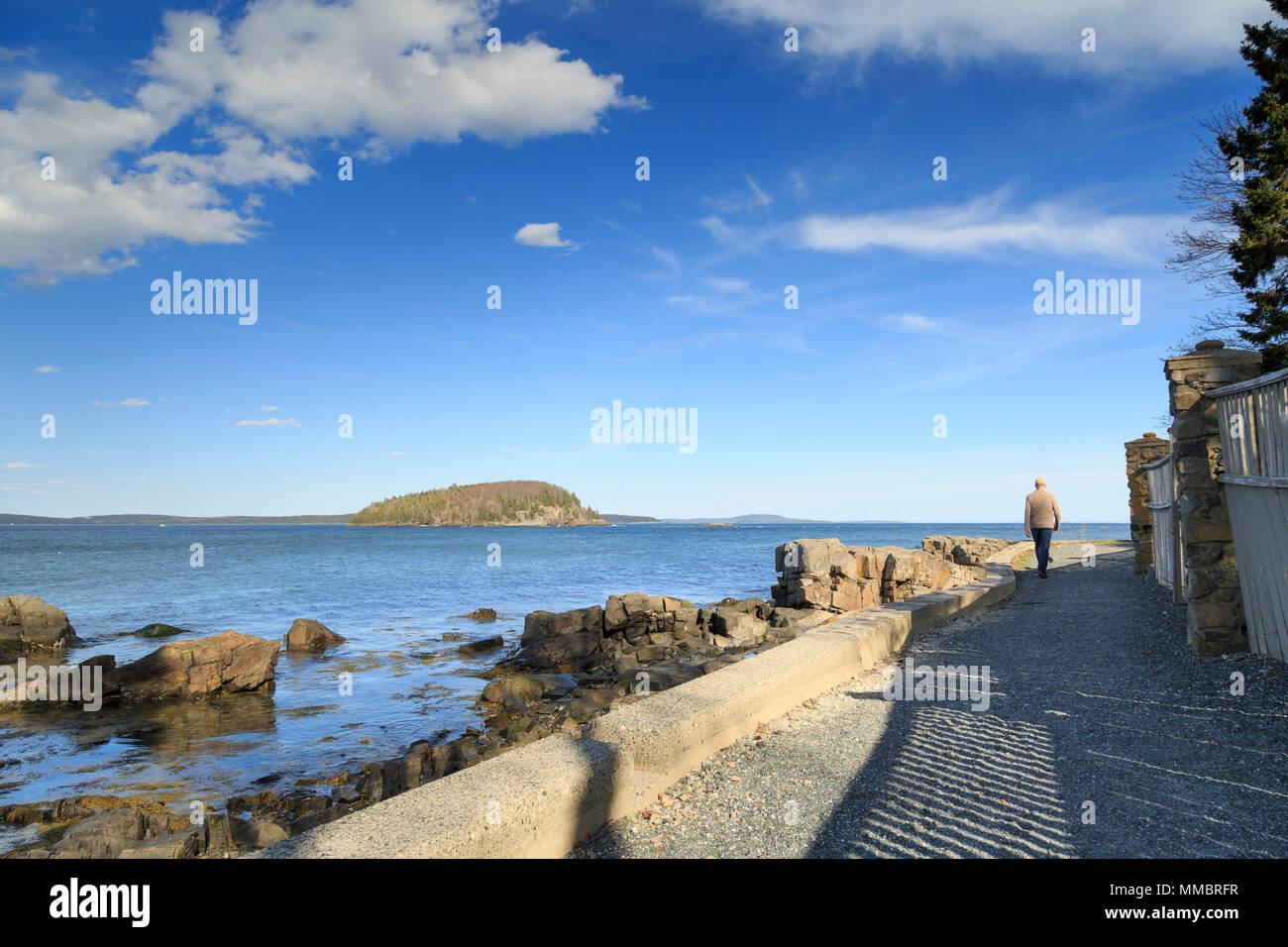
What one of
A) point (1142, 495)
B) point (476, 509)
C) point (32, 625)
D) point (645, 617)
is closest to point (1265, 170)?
point (1142, 495)

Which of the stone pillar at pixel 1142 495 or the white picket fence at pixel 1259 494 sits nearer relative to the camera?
the white picket fence at pixel 1259 494

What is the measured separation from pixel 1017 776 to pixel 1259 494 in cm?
360

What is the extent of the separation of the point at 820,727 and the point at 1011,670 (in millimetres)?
2902

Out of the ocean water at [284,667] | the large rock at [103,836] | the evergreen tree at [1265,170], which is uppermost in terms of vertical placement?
the evergreen tree at [1265,170]

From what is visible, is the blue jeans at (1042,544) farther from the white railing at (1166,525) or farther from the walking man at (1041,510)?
the white railing at (1166,525)

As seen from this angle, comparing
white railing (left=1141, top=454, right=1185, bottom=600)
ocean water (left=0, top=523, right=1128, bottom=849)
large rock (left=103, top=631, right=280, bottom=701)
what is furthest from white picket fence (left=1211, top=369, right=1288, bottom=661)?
large rock (left=103, top=631, right=280, bottom=701)

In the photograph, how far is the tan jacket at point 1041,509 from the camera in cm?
1442

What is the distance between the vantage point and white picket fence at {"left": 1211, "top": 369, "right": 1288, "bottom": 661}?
5543 millimetres

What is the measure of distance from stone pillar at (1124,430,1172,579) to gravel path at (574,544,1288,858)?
8.29 m

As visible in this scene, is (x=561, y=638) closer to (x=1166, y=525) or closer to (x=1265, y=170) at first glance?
(x=1166, y=525)

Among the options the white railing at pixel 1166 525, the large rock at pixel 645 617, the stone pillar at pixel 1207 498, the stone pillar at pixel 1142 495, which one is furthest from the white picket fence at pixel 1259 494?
the large rock at pixel 645 617

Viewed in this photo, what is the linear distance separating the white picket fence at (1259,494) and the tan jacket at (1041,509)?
26.9 feet

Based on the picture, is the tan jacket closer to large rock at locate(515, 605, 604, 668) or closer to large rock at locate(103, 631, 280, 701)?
large rock at locate(515, 605, 604, 668)
